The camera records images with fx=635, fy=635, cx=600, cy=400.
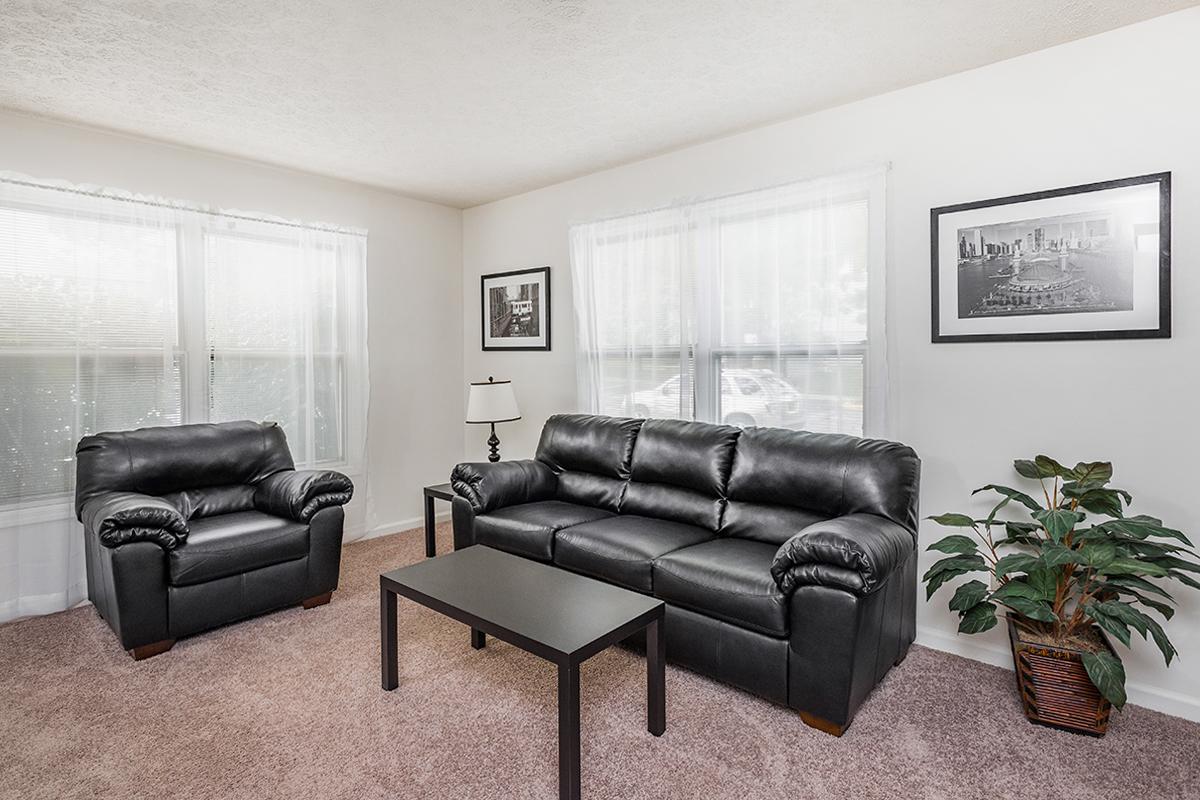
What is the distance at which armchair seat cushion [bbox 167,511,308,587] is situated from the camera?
2.88m

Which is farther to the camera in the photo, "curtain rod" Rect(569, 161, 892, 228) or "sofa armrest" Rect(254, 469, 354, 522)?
"sofa armrest" Rect(254, 469, 354, 522)

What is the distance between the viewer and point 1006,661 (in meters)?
2.73

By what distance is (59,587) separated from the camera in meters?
3.38

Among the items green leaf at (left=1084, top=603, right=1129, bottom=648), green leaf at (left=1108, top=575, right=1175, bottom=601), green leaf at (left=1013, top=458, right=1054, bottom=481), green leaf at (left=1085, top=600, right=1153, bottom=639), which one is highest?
green leaf at (left=1013, top=458, right=1054, bottom=481)

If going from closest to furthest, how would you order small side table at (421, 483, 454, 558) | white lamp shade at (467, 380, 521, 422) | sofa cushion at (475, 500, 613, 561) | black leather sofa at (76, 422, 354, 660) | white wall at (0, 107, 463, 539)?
black leather sofa at (76, 422, 354, 660)
sofa cushion at (475, 500, 613, 561)
white wall at (0, 107, 463, 539)
small side table at (421, 483, 454, 558)
white lamp shade at (467, 380, 521, 422)

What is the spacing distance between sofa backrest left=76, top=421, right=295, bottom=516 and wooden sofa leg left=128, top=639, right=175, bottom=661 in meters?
0.75

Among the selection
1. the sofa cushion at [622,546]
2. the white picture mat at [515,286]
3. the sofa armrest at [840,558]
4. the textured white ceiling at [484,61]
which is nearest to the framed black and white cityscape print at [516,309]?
the white picture mat at [515,286]

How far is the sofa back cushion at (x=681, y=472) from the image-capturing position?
319 cm

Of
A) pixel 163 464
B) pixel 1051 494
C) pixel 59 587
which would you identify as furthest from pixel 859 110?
pixel 59 587

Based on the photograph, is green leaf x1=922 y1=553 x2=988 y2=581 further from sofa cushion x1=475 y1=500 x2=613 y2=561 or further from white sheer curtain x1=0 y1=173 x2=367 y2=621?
white sheer curtain x1=0 y1=173 x2=367 y2=621

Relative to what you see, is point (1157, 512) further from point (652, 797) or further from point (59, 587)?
point (59, 587)

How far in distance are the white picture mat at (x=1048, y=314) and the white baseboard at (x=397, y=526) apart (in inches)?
147

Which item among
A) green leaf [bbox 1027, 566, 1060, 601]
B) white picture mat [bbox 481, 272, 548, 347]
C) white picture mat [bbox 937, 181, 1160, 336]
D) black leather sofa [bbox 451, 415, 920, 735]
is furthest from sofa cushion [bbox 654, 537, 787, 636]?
white picture mat [bbox 481, 272, 548, 347]

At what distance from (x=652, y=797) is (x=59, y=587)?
338 cm
